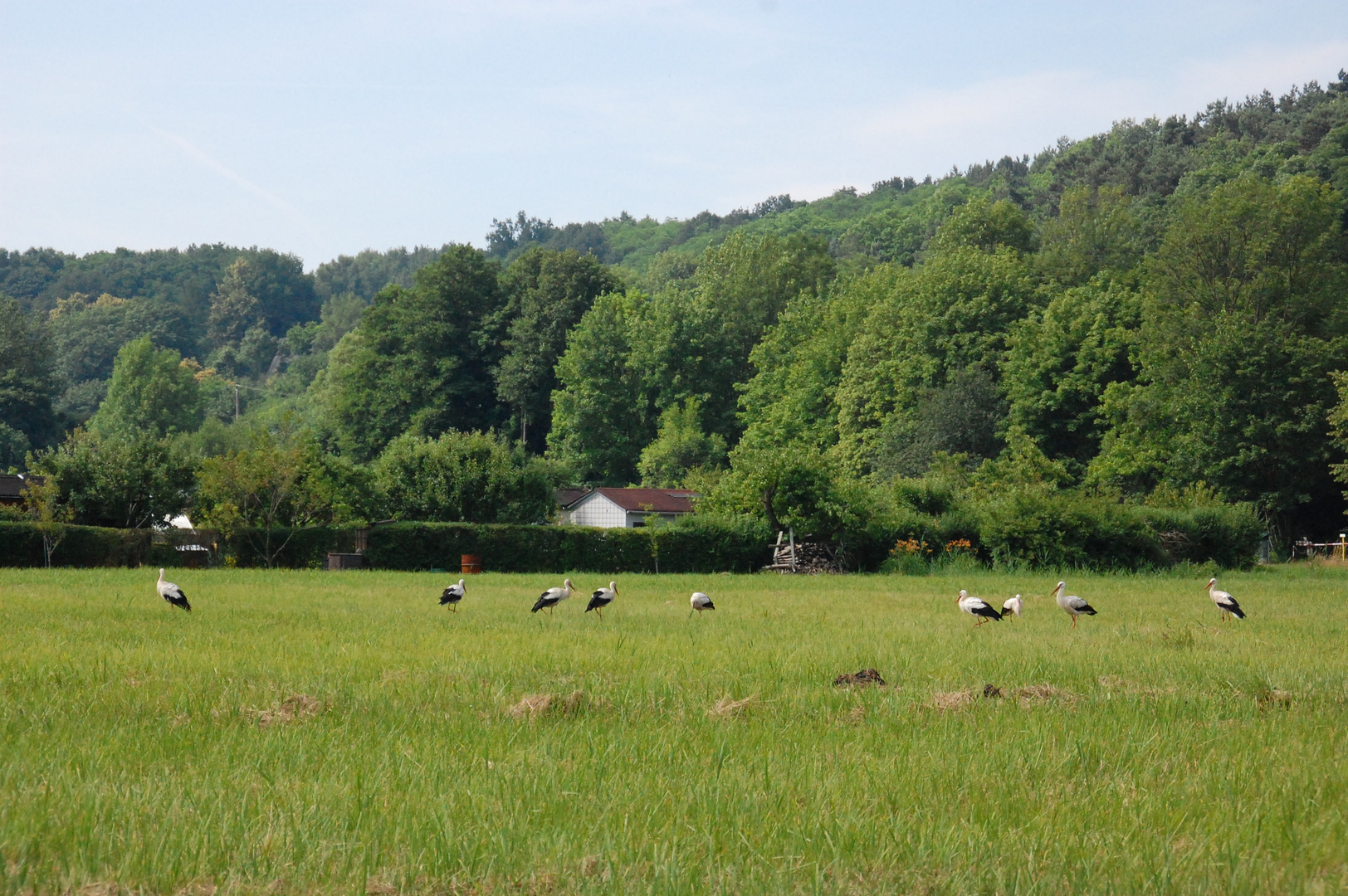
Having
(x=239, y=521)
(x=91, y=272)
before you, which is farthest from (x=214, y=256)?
(x=239, y=521)

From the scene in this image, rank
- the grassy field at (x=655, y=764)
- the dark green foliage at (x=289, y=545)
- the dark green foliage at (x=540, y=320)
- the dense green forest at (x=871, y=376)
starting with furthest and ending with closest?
the dark green foliage at (x=540, y=320)
the dense green forest at (x=871, y=376)
the dark green foliage at (x=289, y=545)
the grassy field at (x=655, y=764)

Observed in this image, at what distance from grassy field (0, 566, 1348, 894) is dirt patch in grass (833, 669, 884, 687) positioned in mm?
278

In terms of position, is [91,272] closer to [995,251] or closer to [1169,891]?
[995,251]

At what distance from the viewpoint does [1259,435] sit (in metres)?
53.3

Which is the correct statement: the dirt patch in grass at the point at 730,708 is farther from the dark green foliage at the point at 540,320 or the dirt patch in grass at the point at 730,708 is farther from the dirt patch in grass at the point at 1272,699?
the dark green foliage at the point at 540,320

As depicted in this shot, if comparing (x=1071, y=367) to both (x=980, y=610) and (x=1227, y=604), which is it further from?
(x=980, y=610)

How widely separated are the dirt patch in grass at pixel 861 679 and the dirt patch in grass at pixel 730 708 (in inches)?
58.6

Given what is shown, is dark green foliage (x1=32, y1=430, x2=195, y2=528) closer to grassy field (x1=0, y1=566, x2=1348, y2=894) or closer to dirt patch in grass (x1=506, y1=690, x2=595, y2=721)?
grassy field (x1=0, y1=566, x2=1348, y2=894)

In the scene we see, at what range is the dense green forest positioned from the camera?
44344 mm

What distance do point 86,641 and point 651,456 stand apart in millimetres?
65733

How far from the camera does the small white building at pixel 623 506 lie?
64500 mm

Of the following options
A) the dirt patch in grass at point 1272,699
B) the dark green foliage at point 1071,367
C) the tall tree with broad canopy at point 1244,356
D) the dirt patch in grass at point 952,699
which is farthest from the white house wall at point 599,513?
the dirt patch in grass at point 952,699

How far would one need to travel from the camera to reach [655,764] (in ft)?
23.1

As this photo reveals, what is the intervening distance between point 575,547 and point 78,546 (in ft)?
52.4
